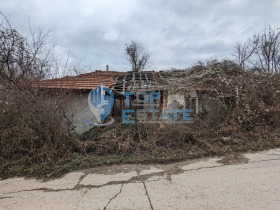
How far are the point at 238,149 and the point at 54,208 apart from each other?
5.35 m

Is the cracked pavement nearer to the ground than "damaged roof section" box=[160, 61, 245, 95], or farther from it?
nearer to the ground

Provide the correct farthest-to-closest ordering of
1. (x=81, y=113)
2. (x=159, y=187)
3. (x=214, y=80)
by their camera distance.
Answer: (x=214, y=80)
(x=81, y=113)
(x=159, y=187)

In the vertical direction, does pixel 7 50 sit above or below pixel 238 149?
above

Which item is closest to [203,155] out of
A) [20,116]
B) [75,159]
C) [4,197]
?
[75,159]

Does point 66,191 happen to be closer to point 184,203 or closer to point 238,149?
point 184,203

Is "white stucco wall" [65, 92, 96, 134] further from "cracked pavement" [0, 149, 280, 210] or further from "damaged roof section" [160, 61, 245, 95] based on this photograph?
"damaged roof section" [160, 61, 245, 95]

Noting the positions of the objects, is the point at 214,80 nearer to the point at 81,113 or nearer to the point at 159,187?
the point at 159,187

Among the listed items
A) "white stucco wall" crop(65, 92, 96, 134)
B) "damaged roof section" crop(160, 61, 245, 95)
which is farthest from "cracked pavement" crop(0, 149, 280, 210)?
"damaged roof section" crop(160, 61, 245, 95)

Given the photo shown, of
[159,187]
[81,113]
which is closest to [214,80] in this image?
[159,187]

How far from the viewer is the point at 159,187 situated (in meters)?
3.60

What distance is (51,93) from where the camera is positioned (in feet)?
19.7

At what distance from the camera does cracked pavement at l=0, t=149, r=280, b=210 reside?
9.96 ft

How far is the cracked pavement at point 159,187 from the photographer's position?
3.04 m

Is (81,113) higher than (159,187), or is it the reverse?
(81,113)
